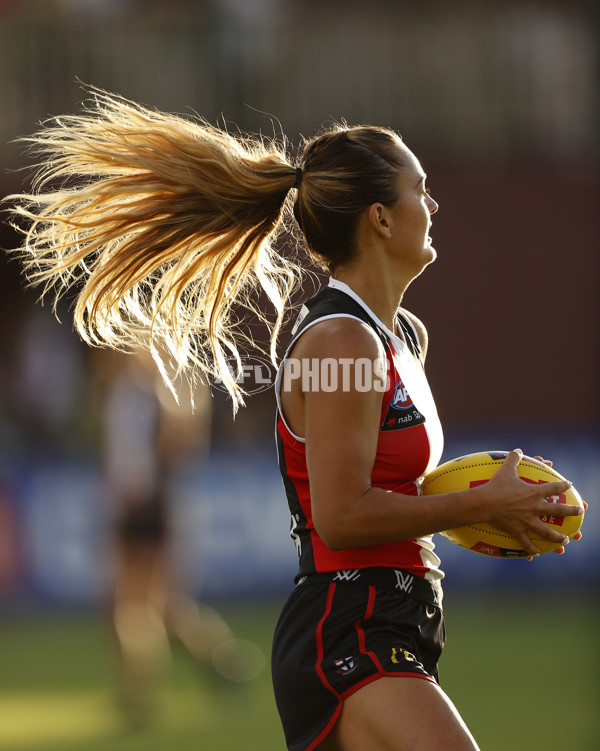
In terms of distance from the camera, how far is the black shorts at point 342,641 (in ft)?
9.50

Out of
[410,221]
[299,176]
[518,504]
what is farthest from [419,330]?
[518,504]

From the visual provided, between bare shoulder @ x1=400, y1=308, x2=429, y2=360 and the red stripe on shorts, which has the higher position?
bare shoulder @ x1=400, y1=308, x2=429, y2=360

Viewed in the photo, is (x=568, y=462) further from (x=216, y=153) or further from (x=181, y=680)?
(x=216, y=153)

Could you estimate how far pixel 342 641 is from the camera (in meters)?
2.96

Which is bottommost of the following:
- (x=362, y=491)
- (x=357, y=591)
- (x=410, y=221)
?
→ (x=357, y=591)

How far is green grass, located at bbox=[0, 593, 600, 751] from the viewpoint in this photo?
6.20m

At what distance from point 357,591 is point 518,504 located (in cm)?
47

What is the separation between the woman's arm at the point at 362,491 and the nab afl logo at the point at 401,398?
11 centimetres

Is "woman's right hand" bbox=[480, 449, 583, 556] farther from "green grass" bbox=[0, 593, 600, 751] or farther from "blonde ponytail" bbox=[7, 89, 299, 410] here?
"green grass" bbox=[0, 593, 600, 751]

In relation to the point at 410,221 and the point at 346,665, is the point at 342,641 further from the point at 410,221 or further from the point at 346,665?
the point at 410,221

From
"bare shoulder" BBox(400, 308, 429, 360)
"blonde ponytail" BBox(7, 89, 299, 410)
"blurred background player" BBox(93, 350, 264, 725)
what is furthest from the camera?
"blurred background player" BBox(93, 350, 264, 725)

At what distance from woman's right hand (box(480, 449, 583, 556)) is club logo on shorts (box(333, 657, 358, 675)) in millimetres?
488

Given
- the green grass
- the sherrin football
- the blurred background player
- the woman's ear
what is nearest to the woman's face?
the woman's ear

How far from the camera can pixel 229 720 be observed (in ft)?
21.8
